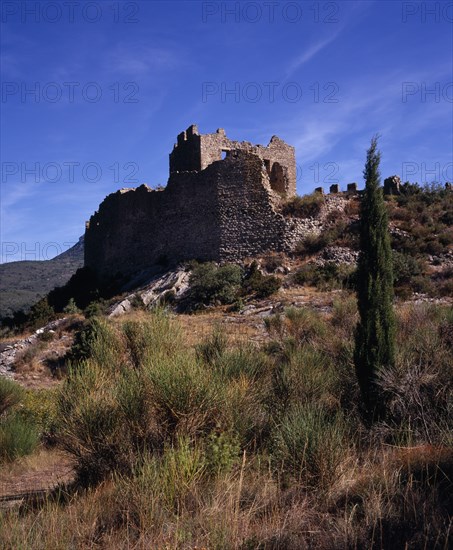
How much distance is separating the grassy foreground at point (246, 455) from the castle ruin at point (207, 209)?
14.7 metres

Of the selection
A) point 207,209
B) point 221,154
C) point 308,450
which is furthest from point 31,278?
point 308,450

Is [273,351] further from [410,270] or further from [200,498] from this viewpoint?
[410,270]

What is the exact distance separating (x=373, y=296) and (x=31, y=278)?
74.0 metres

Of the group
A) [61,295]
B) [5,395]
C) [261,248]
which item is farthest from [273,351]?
[61,295]

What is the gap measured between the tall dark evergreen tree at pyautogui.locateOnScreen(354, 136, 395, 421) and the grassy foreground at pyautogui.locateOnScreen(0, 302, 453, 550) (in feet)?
0.93

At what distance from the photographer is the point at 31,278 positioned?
7675 centimetres

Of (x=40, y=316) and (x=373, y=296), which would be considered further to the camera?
(x=40, y=316)

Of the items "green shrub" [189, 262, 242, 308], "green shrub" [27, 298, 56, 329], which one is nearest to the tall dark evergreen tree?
"green shrub" [189, 262, 242, 308]

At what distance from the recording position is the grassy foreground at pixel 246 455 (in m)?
4.64

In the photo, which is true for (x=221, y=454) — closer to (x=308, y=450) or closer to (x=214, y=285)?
(x=308, y=450)

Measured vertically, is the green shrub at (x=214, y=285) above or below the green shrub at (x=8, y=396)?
above

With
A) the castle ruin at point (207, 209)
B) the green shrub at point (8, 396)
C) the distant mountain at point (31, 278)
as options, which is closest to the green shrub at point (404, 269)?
the castle ruin at point (207, 209)

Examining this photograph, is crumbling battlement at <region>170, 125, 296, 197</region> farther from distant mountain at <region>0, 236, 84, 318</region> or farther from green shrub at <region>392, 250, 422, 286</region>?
distant mountain at <region>0, 236, 84, 318</region>

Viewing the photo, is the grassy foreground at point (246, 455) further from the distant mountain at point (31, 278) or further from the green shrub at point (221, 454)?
the distant mountain at point (31, 278)
